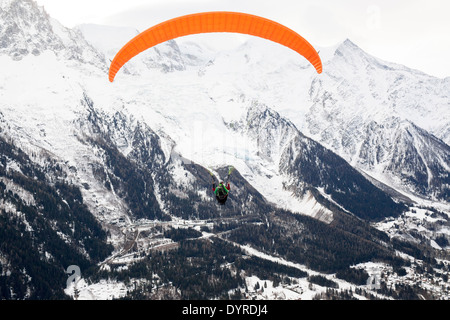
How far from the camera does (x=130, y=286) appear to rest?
471 ft

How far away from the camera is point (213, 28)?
43500mm

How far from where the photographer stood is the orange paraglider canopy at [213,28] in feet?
135

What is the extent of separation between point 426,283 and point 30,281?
499 ft

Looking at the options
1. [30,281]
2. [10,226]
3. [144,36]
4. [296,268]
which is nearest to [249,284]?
[296,268]

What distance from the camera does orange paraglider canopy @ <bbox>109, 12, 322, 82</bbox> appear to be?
1618 inches
